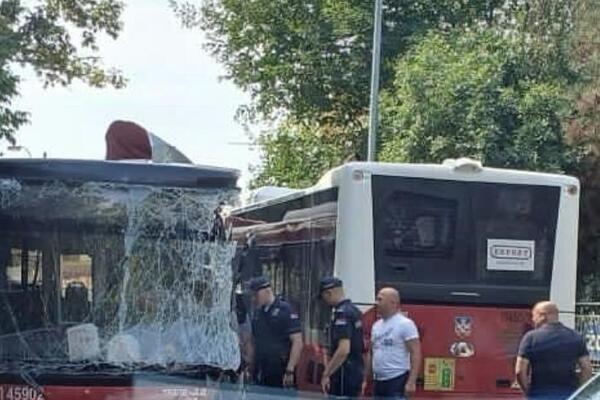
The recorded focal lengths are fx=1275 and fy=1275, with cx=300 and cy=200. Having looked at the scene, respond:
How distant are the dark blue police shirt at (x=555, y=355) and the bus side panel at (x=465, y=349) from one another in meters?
1.51

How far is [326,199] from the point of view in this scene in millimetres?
13430

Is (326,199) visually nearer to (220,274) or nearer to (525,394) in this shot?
(525,394)

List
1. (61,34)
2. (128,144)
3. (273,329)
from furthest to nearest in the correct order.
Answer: (61,34) < (273,329) < (128,144)

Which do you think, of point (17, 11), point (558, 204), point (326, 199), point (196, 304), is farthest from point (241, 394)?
point (17, 11)

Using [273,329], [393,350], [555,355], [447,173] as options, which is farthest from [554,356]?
[273,329]

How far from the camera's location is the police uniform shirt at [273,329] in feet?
40.8

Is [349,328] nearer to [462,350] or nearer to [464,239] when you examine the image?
[462,350]

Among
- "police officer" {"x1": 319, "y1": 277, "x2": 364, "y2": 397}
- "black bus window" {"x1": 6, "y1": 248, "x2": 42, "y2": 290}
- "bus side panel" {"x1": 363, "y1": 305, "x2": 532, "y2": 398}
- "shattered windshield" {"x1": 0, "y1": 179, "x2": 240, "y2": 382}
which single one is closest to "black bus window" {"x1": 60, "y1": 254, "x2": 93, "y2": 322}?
"shattered windshield" {"x1": 0, "y1": 179, "x2": 240, "y2": 382}

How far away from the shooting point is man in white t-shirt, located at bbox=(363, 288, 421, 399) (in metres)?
11.7

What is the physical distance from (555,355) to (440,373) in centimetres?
184

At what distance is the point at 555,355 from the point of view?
11.1 meters

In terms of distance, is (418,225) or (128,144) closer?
(128,144)

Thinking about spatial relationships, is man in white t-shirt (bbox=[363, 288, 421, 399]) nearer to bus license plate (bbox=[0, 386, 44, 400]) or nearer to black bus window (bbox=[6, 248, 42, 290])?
black bus window (bbox=[6, 248, 42, 290])

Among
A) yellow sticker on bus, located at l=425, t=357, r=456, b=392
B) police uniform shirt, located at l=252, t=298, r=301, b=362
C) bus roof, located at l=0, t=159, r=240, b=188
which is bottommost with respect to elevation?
yellow sticker on bus, located at l=425, t=357, r=456, b=392
